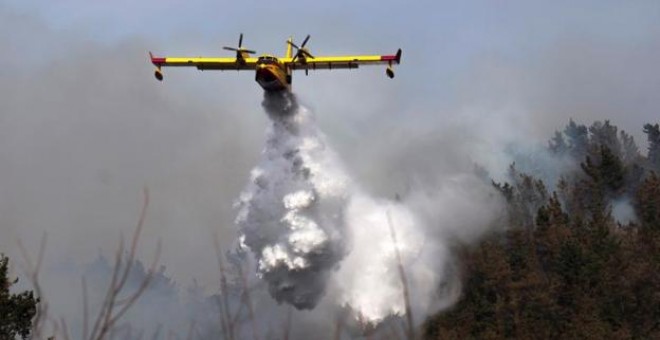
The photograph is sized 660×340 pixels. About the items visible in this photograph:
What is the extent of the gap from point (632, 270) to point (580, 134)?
115463 millimetres

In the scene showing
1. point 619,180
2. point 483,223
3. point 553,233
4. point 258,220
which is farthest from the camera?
point 619,180

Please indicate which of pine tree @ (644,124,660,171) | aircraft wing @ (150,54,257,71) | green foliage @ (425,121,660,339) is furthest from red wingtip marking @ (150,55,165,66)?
pine tree @ (644,124,660,171)

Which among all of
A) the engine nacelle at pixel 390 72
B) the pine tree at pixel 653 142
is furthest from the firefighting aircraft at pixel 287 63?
the pine tree at pixel 653 142

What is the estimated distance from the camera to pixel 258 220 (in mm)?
65812

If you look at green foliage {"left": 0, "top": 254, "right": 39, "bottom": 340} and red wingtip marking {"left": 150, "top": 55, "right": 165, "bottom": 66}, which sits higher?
red wingtip marking {"left": 150, "top": 55, "right": 165, "bottom": 66}

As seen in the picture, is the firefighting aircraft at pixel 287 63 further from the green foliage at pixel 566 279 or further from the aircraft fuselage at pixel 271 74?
the green foliage at pixel 566 279

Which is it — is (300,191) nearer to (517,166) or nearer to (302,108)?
(302,108)

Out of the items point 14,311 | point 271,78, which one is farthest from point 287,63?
point 14,311

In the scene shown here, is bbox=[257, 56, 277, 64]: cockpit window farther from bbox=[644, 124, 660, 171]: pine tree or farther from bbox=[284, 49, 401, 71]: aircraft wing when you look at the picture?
bbox=[644, 124, 660, 171]: pine tree

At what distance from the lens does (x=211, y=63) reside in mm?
55281

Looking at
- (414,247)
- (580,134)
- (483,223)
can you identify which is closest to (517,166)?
(580,134)

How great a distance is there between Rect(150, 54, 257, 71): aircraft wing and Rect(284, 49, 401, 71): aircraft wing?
2704 millimetres

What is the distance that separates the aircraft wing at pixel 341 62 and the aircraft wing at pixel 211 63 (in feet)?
8.87

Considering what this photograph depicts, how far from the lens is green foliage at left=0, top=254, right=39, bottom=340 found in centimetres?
5166
